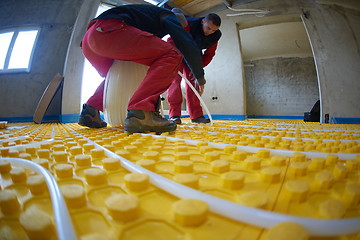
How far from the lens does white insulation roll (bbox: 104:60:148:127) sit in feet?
5.57

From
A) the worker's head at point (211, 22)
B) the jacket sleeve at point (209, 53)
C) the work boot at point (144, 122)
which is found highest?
the worker's head at point (211, 22)

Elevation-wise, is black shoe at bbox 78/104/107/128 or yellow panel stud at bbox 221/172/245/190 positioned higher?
black shoe at bbox 78/104/107/128

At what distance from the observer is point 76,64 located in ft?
13.7

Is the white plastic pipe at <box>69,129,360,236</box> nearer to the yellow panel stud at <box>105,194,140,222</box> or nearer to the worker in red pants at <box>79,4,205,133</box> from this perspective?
the yellow panel stud at <box>105,194,140,222</box>

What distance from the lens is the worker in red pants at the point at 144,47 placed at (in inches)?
51.3

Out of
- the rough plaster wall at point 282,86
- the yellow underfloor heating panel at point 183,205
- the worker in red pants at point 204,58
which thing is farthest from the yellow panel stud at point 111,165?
the rough plaster wall at point 282,86

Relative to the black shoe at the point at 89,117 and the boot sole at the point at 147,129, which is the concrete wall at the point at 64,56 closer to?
the black shoe at the point at 89,117

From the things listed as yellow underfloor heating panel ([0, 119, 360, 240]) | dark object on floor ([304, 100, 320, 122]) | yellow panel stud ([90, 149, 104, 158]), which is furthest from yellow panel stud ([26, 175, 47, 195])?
dark object on floor ([304, 100, 320, 122])

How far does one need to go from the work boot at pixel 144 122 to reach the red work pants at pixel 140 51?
0.04 metres

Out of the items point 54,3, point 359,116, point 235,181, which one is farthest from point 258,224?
point 54,3

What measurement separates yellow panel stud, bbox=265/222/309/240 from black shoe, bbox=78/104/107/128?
6.48ft

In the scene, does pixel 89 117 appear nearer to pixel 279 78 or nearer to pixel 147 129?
pixel 147 129

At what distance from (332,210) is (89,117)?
2026 millimetres

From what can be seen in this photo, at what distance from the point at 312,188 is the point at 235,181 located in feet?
0.61
